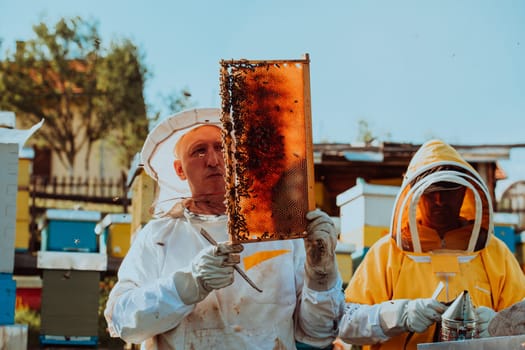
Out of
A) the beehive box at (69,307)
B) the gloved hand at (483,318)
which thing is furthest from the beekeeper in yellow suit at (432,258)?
the beehive box at (69,307)

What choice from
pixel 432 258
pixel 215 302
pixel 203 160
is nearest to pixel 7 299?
pixel 203 160

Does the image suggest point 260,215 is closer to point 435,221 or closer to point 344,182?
point 435,221

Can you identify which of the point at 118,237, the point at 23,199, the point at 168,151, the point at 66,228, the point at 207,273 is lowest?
the point at 207,273

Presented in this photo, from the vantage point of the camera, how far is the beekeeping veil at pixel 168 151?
12.4ft

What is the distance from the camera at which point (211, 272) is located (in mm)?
3197

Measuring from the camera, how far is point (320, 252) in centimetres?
338

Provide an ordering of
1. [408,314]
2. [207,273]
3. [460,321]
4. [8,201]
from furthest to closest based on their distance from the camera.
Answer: [8,201]
[408,314]
[460,321]
[207,273]

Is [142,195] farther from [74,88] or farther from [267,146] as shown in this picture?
[74,88]

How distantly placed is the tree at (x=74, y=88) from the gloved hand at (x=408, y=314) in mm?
18171

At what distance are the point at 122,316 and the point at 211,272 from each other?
0.46 meters

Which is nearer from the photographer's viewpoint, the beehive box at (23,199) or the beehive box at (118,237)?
the beehive box at (23,199)

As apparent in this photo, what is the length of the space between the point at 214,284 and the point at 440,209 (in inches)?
71.0

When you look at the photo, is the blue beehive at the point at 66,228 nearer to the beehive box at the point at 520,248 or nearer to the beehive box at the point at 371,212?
the beehive box at the point at 371,212

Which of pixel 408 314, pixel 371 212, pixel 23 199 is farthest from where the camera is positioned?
pixel 23 199
